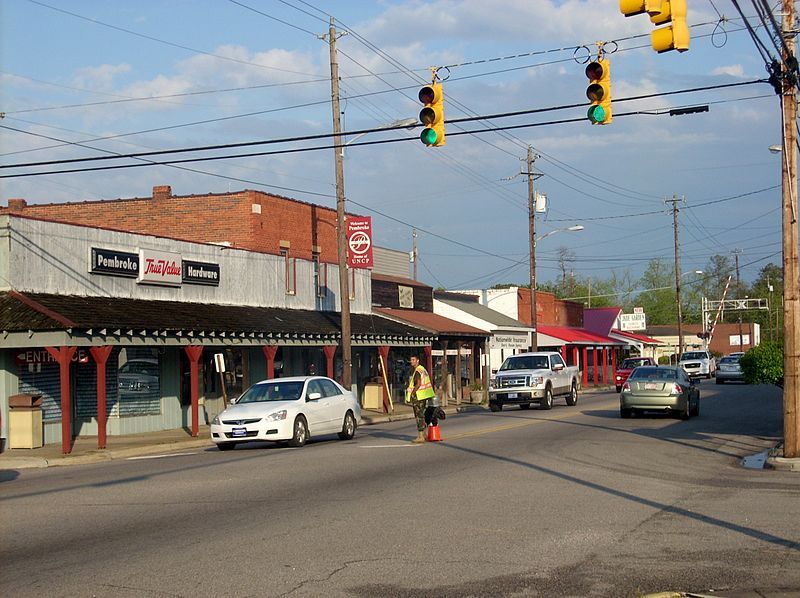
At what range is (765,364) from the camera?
23609mm

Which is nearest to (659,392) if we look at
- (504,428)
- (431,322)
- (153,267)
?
(504,428)

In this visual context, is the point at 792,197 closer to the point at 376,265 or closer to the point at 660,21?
the point at 660,21

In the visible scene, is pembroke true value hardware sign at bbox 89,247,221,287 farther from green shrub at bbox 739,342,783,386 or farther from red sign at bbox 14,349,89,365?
green shrub at bbox 739,342,783,386

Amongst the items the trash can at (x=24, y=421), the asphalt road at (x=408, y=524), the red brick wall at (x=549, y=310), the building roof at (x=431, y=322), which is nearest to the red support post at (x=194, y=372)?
the trash can at (x=24, y=421)

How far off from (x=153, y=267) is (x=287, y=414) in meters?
9.92

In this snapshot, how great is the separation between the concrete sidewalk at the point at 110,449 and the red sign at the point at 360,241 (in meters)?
10.5

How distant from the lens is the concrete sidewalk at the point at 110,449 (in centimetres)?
2178

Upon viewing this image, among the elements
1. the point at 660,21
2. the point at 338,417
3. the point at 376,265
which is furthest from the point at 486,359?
the point at 660,21

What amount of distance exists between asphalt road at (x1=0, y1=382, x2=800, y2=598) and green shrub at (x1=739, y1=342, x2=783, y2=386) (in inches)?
148

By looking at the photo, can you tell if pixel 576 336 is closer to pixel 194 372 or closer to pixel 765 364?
pixel 194 372

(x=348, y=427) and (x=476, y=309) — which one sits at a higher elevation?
(x=476, y=309)

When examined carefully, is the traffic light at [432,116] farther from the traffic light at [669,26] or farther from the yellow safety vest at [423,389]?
the traffic light at [669,26]

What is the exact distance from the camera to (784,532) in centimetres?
1074

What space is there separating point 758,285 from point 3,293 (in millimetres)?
140738
